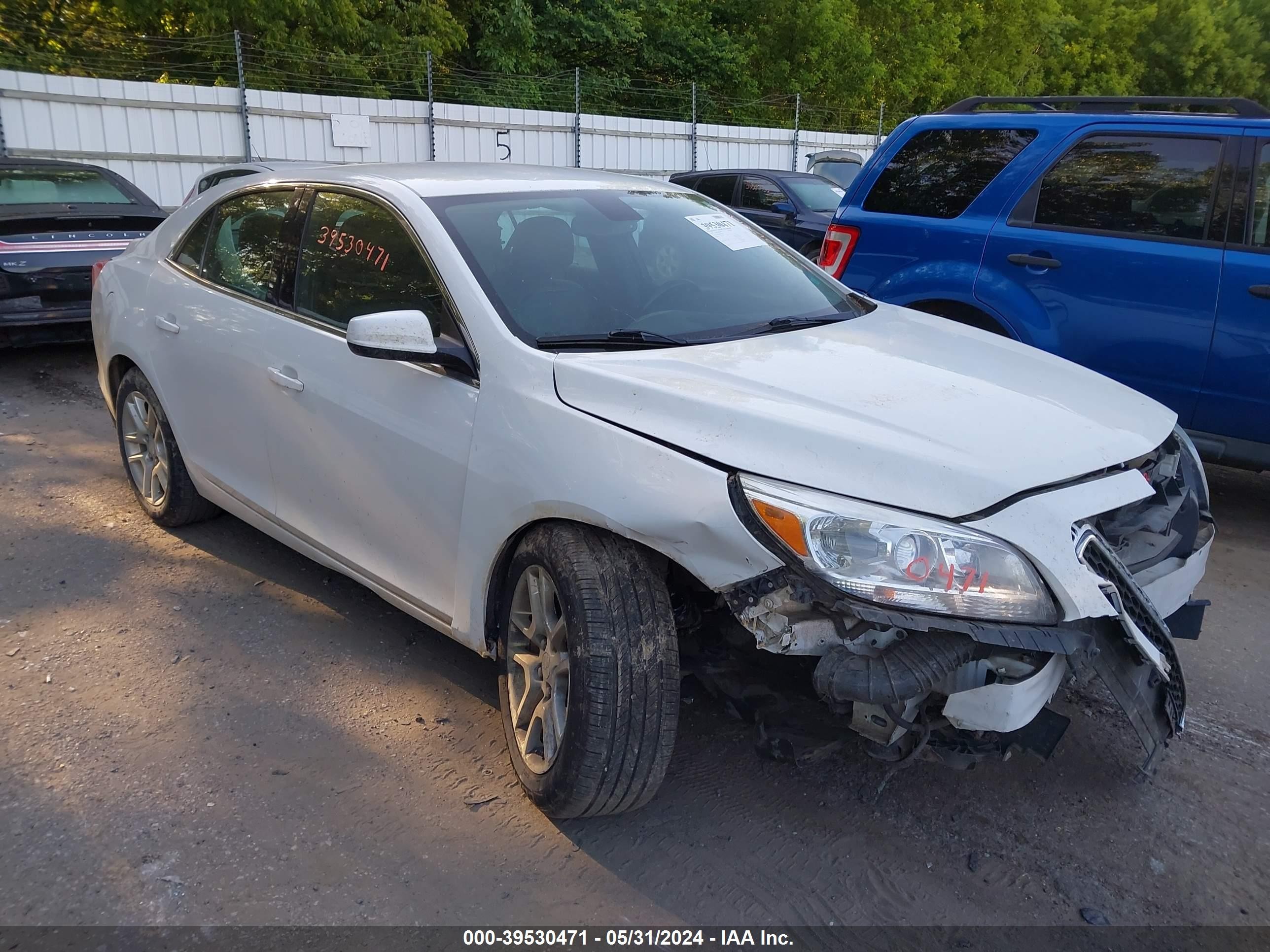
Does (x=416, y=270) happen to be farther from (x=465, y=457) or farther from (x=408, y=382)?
(x=465, y=457)

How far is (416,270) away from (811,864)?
6.82 feet

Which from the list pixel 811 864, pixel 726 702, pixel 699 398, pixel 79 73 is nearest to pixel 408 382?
pixel 699 398

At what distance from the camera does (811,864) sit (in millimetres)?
2713

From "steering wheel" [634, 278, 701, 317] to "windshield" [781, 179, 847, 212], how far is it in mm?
9758

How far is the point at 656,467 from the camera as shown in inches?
100

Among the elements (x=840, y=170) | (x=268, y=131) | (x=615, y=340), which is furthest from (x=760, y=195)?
(x=615, y=340)

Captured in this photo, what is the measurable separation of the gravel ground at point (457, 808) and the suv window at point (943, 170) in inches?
104

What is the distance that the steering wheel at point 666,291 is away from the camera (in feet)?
11.0

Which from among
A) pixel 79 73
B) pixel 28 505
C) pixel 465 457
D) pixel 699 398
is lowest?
pixel 28 505

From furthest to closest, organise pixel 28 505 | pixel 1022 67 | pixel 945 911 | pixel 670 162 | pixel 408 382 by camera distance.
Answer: pixel 1022 67 → pixel 670 162 → pixel 28 505 → pixel 408 382 → pixel 945 911

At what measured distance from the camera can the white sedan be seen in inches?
94.3

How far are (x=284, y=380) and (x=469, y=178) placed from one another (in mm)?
951

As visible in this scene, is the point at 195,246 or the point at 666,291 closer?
the point at 666,291

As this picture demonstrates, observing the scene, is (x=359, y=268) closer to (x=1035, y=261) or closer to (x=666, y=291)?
(x=666, y=291)
